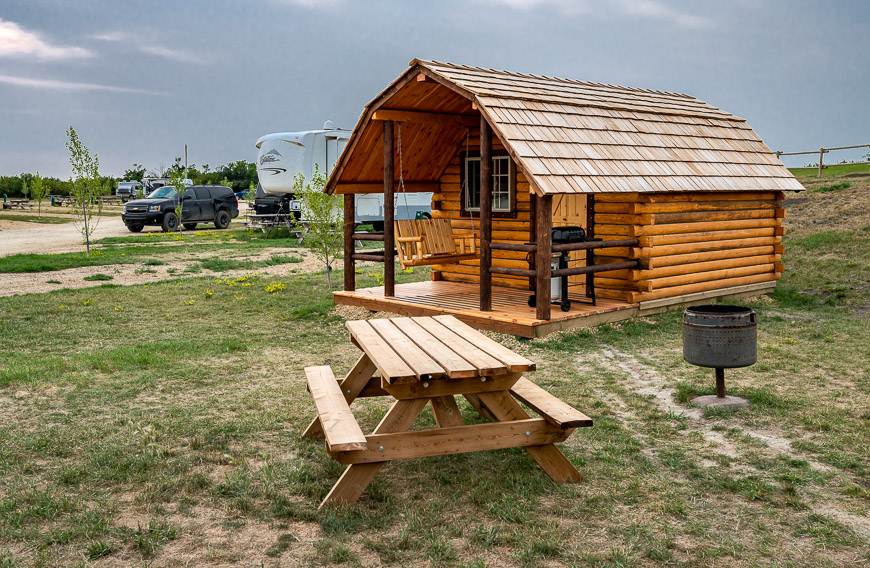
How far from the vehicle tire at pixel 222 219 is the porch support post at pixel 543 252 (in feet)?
84.6

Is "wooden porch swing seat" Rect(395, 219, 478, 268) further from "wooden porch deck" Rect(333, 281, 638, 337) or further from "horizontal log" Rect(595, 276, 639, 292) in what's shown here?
"horizontal log" Rect(595, 276, 639, 292)

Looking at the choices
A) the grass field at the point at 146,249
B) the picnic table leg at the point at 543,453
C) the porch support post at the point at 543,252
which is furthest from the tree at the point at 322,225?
the picnic table leg at the point at 543,453

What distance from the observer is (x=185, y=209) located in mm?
32719

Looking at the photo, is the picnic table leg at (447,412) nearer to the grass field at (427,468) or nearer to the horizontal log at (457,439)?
the horizontal log at (457,439)

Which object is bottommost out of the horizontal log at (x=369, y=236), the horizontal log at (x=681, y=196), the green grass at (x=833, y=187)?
the horizontal log at (x=369, y=236)

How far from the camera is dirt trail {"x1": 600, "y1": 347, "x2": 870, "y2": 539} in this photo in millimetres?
4832

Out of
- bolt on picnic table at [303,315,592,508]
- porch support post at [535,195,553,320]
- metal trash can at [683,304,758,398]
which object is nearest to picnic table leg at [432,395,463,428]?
bolt on picnic table at [303,315,592,508]

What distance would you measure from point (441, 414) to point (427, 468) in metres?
0.45

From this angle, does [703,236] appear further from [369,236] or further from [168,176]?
[168,176]

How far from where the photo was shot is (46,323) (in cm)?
1188

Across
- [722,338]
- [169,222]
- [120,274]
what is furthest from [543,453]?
[169,222]

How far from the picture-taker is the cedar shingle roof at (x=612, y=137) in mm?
10617

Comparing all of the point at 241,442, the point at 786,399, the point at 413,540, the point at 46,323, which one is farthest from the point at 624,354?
the point at 46,323

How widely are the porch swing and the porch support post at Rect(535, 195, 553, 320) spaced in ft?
7.99
